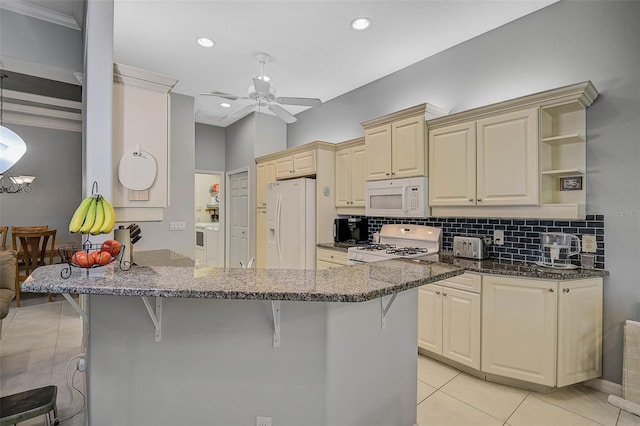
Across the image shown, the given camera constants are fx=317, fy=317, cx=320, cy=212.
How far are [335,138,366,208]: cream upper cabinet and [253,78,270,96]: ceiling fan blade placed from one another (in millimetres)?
1349

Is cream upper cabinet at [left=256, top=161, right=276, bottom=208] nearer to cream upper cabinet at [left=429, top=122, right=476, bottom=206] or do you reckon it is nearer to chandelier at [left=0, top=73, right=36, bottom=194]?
cream upper cabinet at [left=429, top=122, right=476, bottom=206]

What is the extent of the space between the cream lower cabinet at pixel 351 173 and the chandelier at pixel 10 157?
12.3ft

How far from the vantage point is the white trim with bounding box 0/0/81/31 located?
8.14 feet

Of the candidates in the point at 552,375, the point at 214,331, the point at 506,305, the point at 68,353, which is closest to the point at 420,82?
Answer: the point at 506,305

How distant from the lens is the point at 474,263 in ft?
8.89

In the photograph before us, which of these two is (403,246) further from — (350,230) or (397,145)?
(397,145)

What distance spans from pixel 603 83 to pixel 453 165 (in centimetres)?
118

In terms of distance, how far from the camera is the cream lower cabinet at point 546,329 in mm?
2244

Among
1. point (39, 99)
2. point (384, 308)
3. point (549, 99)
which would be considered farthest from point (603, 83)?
point (39, 99)

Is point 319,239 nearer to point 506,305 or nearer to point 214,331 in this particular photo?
point 506,305

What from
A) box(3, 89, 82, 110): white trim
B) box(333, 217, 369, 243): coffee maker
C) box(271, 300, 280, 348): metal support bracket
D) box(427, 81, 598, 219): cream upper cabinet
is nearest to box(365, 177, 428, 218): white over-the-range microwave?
box(427, 81, 598, 219): cream upper cabinet

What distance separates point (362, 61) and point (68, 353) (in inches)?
169

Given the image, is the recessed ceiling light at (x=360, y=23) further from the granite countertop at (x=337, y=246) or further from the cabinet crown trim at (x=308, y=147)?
the granite countertop at (x=337, y=246)

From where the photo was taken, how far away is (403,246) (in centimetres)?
361
